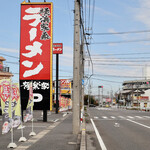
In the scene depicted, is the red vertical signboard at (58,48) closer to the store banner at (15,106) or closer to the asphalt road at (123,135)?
the asphalt road at (123,135)

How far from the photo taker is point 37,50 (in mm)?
18047

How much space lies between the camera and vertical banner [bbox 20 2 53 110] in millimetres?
18016

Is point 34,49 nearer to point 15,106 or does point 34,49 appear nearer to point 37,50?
point 37,50

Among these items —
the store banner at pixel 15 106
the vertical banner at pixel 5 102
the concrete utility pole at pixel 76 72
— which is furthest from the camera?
the concrete utility pole at pixel 76 72

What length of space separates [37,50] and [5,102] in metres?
8.11

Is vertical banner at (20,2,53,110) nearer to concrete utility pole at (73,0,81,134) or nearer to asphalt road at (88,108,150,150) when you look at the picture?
concrete utility pole at (73,0,81,134)

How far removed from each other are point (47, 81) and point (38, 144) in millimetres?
7474

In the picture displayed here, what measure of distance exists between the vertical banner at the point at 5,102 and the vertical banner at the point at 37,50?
737 cm

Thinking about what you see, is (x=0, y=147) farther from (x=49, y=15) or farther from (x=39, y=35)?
(x=49, y=15)

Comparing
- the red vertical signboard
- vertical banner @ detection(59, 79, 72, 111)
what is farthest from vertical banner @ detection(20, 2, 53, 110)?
vertical banner @ detection(59, 79, 72, 111)

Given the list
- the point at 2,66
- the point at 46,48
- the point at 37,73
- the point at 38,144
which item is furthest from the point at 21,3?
the point at 2,66

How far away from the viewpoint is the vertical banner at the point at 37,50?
18016 mm

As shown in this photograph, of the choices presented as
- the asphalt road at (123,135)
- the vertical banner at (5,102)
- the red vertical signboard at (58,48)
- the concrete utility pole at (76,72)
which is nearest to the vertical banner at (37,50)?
the concrete utility pole at (76,72)

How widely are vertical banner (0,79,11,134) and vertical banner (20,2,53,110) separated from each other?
737 cm
